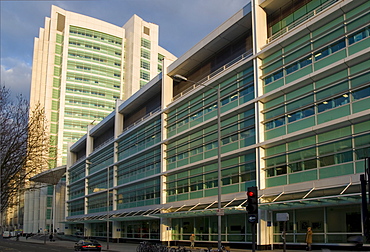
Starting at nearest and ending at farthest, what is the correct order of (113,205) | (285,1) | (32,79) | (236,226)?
(285,1)
(236,226)
(113,205)
(32,79)

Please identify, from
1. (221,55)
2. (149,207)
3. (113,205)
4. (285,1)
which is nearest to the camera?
(285,1)

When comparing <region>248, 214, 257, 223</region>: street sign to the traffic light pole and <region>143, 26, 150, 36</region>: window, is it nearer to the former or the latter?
the traffic light pole

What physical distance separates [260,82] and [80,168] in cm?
5749

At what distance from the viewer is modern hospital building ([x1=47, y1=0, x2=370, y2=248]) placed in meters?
24.8

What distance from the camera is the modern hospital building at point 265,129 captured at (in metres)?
24.8

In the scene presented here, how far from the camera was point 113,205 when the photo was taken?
60.3 meters

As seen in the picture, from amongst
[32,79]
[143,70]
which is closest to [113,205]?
[143,70]

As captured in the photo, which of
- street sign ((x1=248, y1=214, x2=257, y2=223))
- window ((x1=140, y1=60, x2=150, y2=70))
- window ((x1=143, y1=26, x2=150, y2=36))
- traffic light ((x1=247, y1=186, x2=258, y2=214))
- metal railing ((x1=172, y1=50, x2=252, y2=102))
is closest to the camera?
street sign ((x1=248, y1=214, x2=257, y2=223))

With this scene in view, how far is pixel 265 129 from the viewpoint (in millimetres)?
31172

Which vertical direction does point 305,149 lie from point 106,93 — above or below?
below

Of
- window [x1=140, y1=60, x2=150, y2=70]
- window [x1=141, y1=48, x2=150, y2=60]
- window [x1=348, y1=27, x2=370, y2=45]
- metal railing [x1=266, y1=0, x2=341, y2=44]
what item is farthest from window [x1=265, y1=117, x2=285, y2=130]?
window [x1=141, y1=48, x2=150, y2=60]

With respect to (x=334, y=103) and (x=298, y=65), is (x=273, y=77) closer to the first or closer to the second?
(x=298, y=65)

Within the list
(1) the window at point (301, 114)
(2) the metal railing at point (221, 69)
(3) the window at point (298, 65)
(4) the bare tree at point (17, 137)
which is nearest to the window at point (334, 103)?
(1) the window at point (301, 114)

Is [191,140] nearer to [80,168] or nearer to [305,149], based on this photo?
[305,149]
